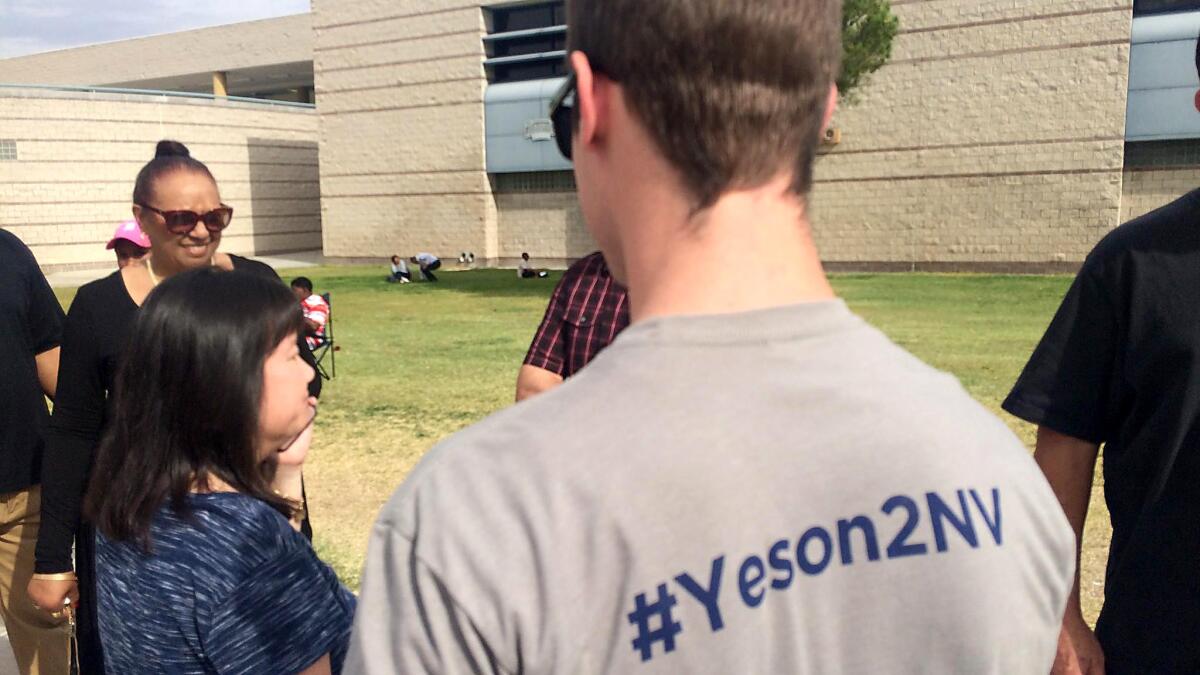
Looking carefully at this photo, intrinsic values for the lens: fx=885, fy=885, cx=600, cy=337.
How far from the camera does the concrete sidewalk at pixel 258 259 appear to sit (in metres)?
29.9

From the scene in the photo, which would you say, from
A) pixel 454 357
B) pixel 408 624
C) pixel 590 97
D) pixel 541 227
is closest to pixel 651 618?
pixel 408 624

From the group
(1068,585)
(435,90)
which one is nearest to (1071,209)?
(435,90)

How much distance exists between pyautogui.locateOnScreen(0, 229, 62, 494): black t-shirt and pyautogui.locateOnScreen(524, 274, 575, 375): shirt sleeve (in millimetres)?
1908

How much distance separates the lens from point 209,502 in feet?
5.90

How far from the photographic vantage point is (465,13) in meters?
33.7

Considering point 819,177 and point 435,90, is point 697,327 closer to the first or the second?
point 819,177

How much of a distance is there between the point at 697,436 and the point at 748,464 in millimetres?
56

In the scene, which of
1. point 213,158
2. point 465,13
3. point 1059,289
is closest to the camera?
point 1059,289

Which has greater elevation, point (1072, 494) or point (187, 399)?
point (187, 399)

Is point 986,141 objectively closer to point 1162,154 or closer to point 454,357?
point 1162,154

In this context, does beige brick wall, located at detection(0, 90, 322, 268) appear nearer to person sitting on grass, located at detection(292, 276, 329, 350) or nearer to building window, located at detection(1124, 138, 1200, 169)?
person sitting on grass, located at detection(292, 276, 329, 350)

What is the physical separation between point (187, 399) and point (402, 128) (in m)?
35.5

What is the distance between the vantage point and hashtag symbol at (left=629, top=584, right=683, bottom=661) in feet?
2.69

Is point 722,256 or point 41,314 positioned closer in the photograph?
point 722,256
